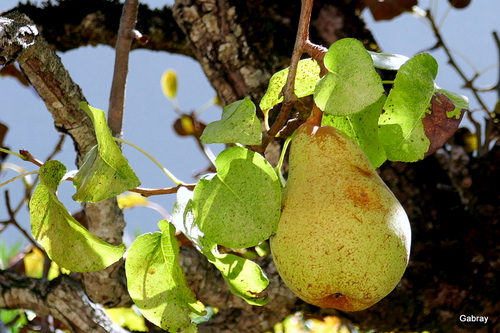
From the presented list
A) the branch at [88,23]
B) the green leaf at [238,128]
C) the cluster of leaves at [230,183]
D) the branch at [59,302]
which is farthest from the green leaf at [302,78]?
the branch at [88,23]

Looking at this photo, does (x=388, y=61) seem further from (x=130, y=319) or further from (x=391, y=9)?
(x=130, y=319)

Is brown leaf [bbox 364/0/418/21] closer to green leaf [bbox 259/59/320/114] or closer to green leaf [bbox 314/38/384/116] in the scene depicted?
green leaf [bbox 259/59/320/114]

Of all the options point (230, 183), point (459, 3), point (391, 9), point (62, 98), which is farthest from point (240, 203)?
point (459, 3)

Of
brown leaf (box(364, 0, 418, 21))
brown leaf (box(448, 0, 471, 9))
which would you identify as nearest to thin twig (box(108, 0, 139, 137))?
brown leaf (box(364, 0, 418, 21))

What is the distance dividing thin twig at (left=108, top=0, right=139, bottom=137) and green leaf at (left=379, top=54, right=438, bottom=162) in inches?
14.5

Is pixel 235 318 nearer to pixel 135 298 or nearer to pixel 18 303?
pixel 18 303

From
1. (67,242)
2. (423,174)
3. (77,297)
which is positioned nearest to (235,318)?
(77,297)

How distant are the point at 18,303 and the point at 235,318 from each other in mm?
349

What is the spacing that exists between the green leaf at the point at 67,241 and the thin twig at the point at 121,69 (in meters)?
0.22

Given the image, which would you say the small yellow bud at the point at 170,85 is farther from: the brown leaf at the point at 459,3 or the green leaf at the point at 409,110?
the green leaf at the point at 409,110

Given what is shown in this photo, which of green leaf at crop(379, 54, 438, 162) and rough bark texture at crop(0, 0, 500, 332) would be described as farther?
rough bark texture at crop(0, 0, 500, 332)

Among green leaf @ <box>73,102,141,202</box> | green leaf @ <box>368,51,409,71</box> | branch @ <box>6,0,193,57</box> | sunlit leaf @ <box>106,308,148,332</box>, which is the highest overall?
branch @ <box>6,0,193,57</box>

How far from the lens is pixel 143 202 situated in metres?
1.33

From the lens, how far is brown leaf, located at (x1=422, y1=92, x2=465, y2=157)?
0.46m
